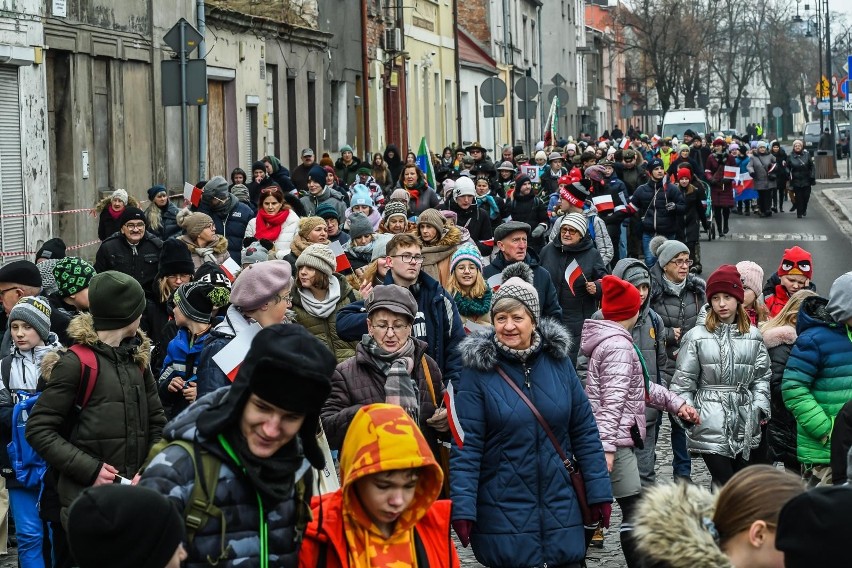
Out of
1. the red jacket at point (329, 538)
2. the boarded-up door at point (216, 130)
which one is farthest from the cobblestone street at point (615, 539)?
the boarded-up door at point (216, 130)

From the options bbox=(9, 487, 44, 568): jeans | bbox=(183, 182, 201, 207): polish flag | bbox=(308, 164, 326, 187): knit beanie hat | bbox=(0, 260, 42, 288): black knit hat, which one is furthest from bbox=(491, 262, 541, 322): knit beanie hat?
bbox=(308, 164, 326, 187): knit beanie hat

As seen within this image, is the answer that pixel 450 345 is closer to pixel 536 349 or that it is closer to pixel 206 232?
pixel 536 349

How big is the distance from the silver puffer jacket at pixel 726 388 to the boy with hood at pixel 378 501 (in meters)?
4.27

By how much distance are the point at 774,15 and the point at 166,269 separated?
103089 mm

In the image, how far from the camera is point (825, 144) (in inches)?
2581

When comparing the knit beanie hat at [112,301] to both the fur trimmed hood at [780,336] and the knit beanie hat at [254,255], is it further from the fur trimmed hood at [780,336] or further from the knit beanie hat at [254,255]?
the knit beanie hat at [254,255]

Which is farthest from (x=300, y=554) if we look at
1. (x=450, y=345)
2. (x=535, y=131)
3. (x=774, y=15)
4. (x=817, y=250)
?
(x=774, y=15)

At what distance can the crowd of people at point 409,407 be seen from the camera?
3.96 m

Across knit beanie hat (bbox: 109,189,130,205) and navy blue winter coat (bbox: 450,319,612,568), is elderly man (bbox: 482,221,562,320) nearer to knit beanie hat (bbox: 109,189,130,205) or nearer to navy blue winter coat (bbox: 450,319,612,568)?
navy blue winter coat (bbox: 450,319,612,568)

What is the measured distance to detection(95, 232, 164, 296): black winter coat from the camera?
43.4 feet

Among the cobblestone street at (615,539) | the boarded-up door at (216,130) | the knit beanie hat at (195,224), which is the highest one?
the boarded-up door at (216,130)

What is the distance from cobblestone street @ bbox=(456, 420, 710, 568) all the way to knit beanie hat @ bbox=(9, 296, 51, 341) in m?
2.66

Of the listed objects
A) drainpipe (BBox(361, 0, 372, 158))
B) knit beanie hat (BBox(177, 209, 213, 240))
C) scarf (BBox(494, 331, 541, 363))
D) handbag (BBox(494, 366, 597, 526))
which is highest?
drainpipe (BBox(361, 0, 372, 158))

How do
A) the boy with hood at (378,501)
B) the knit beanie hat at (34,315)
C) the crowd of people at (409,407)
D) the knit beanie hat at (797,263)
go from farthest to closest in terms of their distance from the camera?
the knit beanie hat at (797,263) → the knit beanie hat at (34,315) → the boy with hood at (378,501) → the crowd of people at (409,407)
